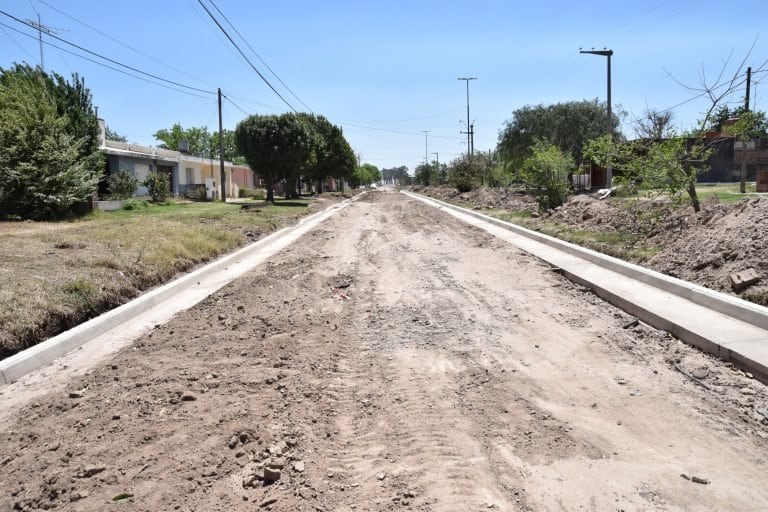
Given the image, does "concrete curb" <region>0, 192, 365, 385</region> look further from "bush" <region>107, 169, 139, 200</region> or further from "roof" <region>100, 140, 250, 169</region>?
"roof" <region>100, 140, 250, 169</region>

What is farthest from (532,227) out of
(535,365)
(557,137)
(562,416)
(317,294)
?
(557,137)

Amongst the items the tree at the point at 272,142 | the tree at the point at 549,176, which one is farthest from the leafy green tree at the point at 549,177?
the tree at the point at 272,142

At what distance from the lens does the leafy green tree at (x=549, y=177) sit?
21.4m

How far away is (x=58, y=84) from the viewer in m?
19.2

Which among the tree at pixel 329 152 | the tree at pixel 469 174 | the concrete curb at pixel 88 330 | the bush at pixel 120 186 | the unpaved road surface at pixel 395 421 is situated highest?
the tree at pixel 329 152

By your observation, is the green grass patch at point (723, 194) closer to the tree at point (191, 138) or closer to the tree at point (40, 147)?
the tree at point (40, 147)

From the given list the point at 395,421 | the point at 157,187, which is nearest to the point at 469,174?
the point at 157,187

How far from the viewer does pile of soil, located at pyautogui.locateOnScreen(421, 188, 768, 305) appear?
7613 mm

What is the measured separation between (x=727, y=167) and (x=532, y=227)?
182 ft

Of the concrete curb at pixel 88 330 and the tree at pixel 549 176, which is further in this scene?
the tree at pixel 549 176

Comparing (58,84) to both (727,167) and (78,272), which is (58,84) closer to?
(78,272)

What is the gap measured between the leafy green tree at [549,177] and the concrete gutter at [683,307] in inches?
417

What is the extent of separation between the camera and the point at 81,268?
27.6ft

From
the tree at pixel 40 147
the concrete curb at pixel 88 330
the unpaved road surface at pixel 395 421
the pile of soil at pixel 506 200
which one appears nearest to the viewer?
the unpaved road surface at pixel 395 421
